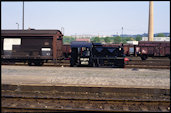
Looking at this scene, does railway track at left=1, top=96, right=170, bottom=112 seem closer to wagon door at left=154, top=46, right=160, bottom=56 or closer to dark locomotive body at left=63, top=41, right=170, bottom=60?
dark locomotive body at left=63, top=41, right=170, bottom=60

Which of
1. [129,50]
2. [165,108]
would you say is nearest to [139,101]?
[165,108]

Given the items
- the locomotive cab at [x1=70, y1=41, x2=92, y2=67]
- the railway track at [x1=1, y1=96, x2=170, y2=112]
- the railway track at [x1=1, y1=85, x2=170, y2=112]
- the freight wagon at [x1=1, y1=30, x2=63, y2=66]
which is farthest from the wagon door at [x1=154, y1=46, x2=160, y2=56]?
the railway track at [x1=1, y1=96, x2=170, y2=112]

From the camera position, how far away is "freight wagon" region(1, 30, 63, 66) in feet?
72.1

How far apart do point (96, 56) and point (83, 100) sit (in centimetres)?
1067

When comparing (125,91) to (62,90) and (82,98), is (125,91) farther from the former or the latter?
(62,90)

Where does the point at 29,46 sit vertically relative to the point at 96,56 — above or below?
above

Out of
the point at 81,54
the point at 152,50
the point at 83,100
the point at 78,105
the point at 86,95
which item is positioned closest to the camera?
the point at 78,105

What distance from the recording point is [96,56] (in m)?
19.4

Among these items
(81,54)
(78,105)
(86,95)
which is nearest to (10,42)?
(81,54)

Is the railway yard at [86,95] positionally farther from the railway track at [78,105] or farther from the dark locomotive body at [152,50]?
the dark locomotive body at [152,50]

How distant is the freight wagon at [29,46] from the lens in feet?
72.1

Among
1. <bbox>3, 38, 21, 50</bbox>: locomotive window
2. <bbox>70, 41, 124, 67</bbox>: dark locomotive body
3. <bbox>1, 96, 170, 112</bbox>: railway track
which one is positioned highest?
<bbox>3, 38, 21, 50</bbox>: locomotive window

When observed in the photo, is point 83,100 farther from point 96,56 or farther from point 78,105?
point 96,56

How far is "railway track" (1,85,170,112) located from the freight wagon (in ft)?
37.5
